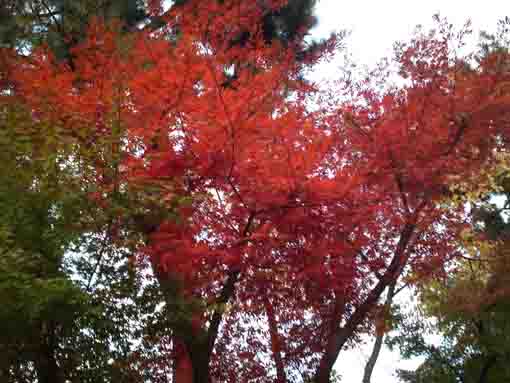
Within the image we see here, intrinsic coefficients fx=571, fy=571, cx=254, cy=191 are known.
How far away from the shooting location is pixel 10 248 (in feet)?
22.0

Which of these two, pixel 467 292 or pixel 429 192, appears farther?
pixel 467 292

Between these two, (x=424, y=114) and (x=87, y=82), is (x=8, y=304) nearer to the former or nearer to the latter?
(x=87, y=82)

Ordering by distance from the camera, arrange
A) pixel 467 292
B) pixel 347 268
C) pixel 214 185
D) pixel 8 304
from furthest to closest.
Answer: pixel 467 292, pixel 347 268, pixel 214 185, pixel 8 304

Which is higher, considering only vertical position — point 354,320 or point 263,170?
point 263,170

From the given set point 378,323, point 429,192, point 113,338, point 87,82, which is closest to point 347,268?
point 378,323

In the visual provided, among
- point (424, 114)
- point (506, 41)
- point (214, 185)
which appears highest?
point (506, 41)

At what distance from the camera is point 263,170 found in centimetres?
864

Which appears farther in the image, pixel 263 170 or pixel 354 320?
pixel 354 320

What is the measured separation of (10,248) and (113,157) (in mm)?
1704

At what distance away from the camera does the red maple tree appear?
8.75m

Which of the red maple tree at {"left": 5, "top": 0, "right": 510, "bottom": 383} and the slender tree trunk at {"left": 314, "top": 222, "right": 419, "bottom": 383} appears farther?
the slender tree trunk at {"left": 314, "top": 222, "right": 419, "bottom": 383}

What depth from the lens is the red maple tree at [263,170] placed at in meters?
8.75

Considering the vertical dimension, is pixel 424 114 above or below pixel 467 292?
above

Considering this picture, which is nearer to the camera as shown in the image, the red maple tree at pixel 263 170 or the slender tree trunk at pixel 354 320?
the red maple tree at pixel 263 170
